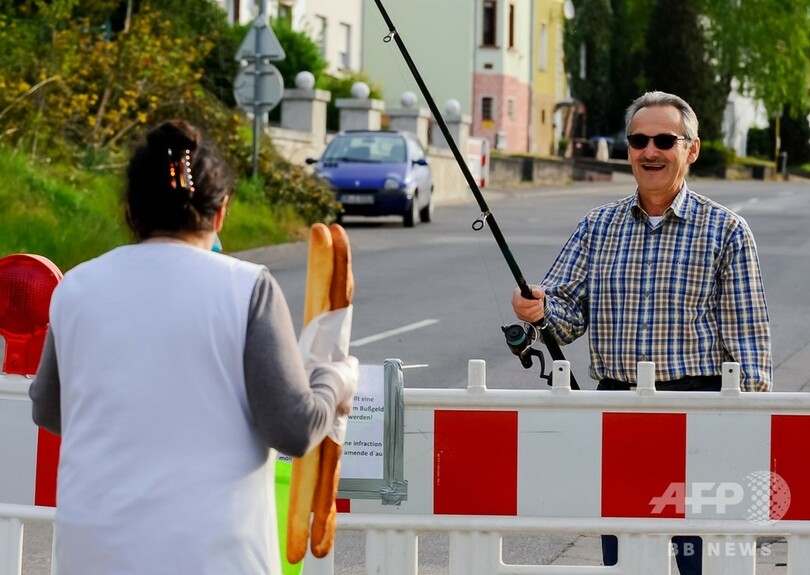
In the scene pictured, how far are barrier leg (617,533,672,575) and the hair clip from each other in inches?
80.4

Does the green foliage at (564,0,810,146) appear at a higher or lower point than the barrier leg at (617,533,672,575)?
higher

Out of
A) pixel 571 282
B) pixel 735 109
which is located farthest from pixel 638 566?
pixel 735 109

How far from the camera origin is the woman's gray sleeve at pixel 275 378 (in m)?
3.09

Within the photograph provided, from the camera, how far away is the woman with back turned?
122 inches

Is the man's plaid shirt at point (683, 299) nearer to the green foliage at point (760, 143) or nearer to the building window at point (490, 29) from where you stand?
the building window at point (490, 29)

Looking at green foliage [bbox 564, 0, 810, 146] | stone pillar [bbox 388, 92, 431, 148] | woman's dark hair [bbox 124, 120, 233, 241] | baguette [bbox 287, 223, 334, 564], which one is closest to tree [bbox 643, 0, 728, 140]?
green foliage [bbox 564, 0, 810, 146]

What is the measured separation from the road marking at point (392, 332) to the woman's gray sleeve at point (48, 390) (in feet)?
30.7

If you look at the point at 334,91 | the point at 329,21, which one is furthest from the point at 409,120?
the point at 329,21

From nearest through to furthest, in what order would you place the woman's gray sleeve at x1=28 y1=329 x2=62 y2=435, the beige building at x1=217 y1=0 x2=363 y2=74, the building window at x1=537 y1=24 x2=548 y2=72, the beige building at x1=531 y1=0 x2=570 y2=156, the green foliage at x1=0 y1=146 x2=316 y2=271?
the woman's gray sleeve at x1=28 y1=329 x2=62 y2=435, the green foliage at x1=0 y1=146 x2=316 y2=271, the beige building at x1=217 y1=0 x2=363 y2=74, the beige building at x1=531 y1=0 x2=570 y2=156, the building window at x1=537 y1=24 x2=548 y2=72

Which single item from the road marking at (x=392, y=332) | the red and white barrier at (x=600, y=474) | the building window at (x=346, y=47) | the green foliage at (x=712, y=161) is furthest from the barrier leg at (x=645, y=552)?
the green foliage at (x=712, y=161)

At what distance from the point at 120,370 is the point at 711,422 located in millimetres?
2033

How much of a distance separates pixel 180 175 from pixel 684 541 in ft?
7.34

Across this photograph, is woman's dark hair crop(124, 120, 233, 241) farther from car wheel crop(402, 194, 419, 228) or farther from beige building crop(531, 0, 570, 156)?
beige building crop(531, 0, 570, 156)

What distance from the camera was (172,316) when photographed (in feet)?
10.2
